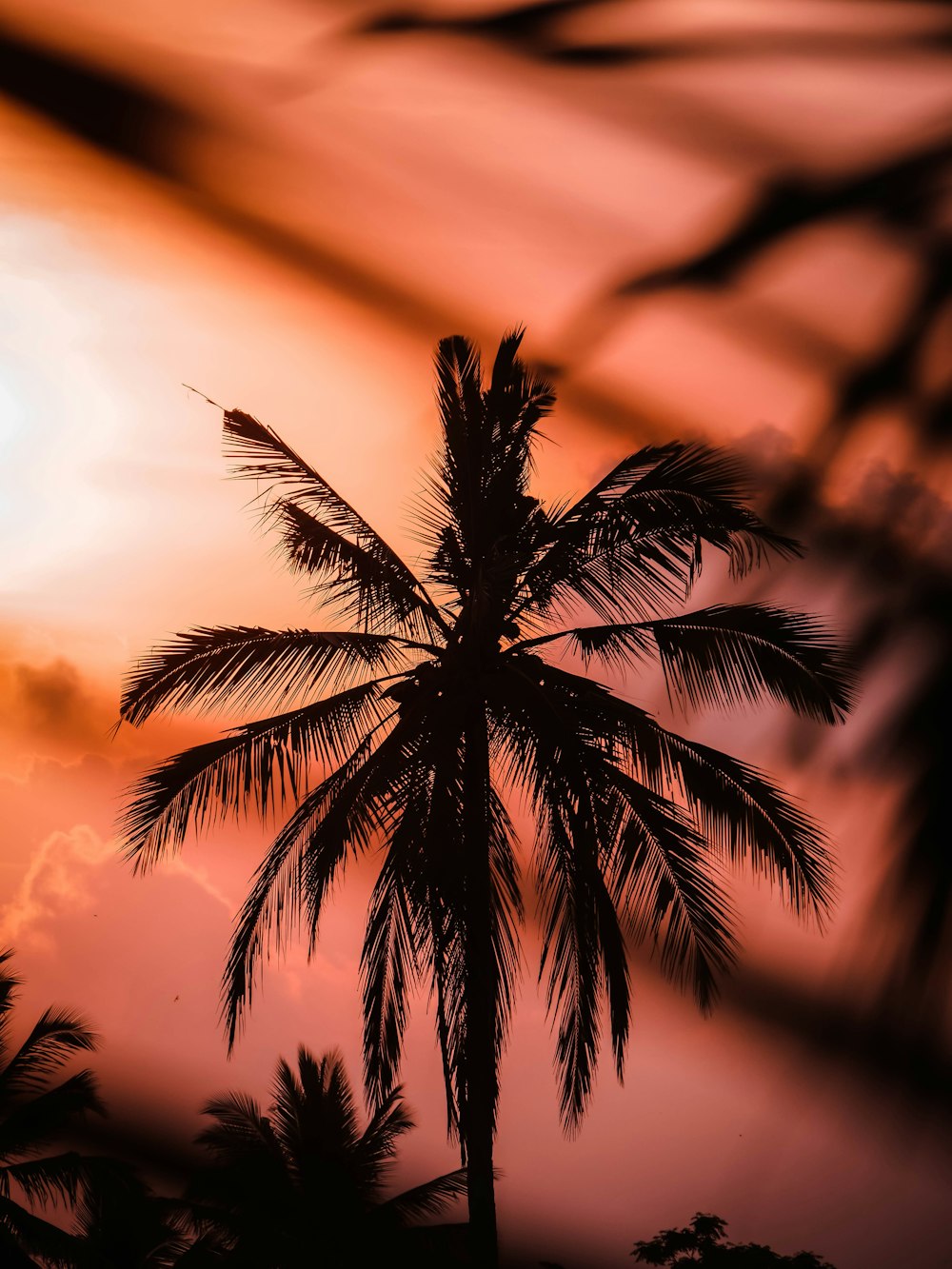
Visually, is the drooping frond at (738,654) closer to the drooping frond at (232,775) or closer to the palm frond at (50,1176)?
the drooping frond at (232,775)

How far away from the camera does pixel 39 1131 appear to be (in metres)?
14.6

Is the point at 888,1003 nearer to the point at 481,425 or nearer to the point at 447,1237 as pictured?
the point at 481,425

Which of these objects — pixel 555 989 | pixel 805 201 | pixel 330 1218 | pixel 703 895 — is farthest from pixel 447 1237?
pixel 805 201

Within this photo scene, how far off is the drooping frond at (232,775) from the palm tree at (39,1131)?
29.5 ft

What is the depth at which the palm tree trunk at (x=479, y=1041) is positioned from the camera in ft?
21.7

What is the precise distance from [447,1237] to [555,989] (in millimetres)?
6408

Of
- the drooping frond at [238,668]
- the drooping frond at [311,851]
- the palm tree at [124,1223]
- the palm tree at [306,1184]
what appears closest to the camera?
the drooping frond at [311,851]

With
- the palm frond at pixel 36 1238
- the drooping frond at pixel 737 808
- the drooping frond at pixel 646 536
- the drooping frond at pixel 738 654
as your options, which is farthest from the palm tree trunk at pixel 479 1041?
the palm frond at pixel 36 1238

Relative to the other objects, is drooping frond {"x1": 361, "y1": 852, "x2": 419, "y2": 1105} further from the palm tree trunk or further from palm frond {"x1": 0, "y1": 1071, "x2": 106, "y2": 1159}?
palm frond {"x1": 0, "y1": 1071, "x2": 106, "y2": 1159}

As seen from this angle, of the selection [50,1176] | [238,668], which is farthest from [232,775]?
[50,1176]

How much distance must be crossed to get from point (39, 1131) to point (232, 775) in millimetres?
10133

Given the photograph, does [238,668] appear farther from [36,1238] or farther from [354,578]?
[36,1238]

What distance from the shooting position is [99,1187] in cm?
1374

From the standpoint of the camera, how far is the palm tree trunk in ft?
21.7
